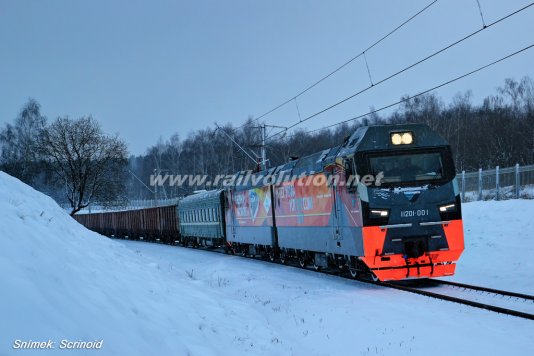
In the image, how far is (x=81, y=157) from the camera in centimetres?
4444

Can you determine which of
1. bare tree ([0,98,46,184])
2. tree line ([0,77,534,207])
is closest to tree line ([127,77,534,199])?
tree line ([0,77,534,207])

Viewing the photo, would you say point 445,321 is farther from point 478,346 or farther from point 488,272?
point 488,272

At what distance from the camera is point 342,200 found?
43.5 feet

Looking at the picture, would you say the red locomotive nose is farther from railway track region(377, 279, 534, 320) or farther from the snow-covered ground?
the snow-covered ground

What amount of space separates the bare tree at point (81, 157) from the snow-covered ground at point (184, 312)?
3395cm

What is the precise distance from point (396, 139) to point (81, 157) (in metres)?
36.4

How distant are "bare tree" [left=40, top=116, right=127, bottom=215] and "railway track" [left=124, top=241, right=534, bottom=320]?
115 feet

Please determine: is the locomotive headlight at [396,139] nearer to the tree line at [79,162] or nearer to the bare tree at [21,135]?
the tree line at [79,162]

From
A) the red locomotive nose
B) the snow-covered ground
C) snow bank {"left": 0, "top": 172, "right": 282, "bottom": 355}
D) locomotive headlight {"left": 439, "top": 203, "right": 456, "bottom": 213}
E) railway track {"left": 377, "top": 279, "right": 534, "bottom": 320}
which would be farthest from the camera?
locomotive headlight {"left": 439, "top": 203, "right": 456, "bottom": 213}

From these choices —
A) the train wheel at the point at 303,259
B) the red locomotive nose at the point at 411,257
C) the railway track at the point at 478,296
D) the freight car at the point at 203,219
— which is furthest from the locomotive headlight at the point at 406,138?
the freight car at the point at 203,219

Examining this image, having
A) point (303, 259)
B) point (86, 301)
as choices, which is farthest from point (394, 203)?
point (86, 301)

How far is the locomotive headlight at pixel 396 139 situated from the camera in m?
12.7

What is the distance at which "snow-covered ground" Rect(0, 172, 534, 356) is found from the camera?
195 inches

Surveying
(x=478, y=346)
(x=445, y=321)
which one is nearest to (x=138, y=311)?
(x=478, y=346)
